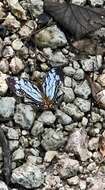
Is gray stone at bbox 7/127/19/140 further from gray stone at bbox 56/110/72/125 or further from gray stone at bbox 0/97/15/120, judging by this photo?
gray stone at bbox 56/110/72/125

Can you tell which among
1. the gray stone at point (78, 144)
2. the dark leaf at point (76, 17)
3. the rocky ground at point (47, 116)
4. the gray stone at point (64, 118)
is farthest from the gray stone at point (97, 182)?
the dark leaf at point (76, 17)

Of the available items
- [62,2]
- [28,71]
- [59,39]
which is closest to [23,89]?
[28,71]

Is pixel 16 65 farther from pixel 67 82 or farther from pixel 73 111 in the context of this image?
pixel 73 111

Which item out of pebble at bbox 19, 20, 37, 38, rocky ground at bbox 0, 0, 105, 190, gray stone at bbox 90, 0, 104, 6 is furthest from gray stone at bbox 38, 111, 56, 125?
gray stone at bbox 90, 0, 104, 6

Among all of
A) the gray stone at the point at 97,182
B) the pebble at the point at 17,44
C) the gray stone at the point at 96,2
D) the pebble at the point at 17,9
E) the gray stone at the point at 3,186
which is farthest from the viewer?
the gray stone at the point at 96,2

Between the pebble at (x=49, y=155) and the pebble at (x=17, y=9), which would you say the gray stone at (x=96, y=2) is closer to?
the pebble at (x=17, y=9)

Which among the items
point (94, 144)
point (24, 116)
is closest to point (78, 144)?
point (94, 144)

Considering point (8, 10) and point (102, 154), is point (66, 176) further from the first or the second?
point (8, 10)

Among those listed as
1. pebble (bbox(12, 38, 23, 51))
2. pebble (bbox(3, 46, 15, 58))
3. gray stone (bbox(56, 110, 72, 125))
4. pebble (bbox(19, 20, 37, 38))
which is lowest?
gray stone (bbox(56, 110, 72, 125))
